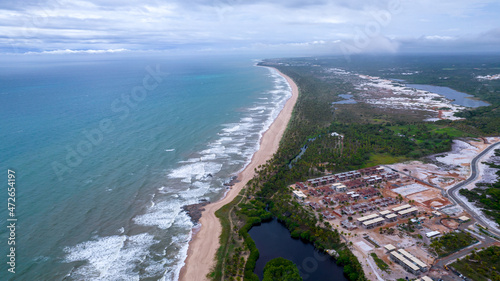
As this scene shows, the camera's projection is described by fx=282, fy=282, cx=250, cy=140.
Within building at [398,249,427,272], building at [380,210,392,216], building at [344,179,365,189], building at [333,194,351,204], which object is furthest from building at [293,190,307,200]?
building at [398,249,427,272]

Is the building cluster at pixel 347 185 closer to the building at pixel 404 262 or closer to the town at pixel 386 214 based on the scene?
the town at pixel 386 214

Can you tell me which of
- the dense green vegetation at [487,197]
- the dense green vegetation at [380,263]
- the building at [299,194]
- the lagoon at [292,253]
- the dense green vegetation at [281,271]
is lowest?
the lagoon at [292,253]

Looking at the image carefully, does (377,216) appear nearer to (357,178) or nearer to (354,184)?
(354,184)

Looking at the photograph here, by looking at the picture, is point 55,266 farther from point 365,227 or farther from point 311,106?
point 311,106

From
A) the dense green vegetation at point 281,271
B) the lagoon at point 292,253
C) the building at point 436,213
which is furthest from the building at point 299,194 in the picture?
the building at point 436,213

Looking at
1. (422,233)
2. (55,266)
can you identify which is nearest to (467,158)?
(422,233)

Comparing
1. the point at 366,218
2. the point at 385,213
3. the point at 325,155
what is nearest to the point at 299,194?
the point at 366,218
